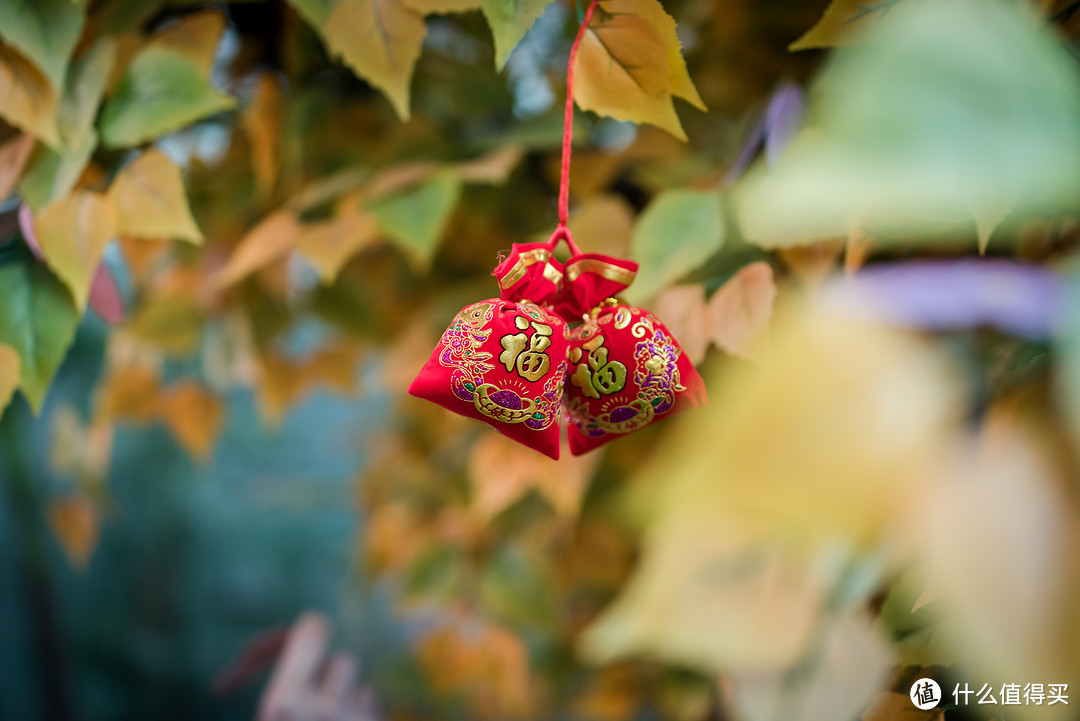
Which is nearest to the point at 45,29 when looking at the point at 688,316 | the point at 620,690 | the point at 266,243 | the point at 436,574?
the point at 266,243

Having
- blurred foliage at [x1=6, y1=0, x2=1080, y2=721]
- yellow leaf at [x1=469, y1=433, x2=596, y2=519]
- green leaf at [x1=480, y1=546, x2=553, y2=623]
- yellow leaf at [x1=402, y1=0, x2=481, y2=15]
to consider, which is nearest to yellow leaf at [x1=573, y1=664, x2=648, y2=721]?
blurred foliage at [x1=6, y1=0, x2=1080, y2=721]

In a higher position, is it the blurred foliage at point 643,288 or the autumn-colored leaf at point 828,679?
the blurred foliage at point 643,288

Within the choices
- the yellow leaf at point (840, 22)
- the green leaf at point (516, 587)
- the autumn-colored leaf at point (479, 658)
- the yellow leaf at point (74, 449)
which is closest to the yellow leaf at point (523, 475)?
the green leaf at point (516, 587)

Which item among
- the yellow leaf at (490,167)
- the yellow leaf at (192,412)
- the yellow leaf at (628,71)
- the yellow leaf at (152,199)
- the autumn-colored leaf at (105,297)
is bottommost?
the yellow leaf at (192,412)

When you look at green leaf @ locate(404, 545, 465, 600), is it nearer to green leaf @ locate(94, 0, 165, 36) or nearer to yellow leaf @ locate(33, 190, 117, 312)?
yellow leaf @ locate(33, 190, 117, 312)

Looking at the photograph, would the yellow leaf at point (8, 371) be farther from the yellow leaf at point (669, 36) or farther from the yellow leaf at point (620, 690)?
the yellow leaf at point (620, 690)

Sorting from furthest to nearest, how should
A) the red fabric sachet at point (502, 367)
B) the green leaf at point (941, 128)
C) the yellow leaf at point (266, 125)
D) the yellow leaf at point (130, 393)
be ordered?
1. the yellow leaf at point (130, 393)
2. the yellow leaf at point (266, 125)
3. the red fabric sachet at point (502, 367)
4. the green leaf at point (941, 128)

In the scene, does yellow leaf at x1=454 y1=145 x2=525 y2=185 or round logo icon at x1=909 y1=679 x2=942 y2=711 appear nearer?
round logo icon at x1=909 y1=679 x2=942 y2=711
